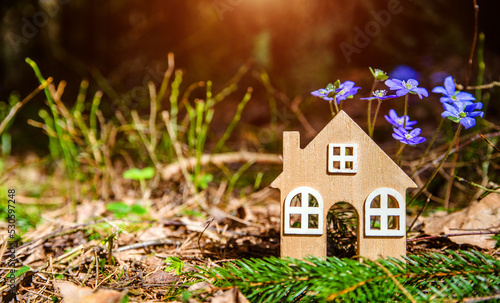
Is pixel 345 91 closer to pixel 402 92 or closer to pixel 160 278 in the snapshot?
pixel 402 92

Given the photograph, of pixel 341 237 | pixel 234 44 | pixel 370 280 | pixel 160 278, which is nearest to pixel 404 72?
pixel 234 44

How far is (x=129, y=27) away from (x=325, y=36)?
3.47m

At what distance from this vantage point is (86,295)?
39.4 inches

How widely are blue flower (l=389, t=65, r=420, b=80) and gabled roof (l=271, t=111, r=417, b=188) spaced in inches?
100

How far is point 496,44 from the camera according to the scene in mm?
3410

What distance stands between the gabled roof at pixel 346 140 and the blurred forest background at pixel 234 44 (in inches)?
82.9

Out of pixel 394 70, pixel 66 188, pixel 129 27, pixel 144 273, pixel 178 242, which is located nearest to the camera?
pixel 144 273

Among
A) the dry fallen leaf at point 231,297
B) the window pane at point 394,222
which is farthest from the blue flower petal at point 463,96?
the dry fallen leaf at point 231,297

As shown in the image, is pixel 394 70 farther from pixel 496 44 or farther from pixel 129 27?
pixel 129 27

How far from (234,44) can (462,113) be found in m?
4.14

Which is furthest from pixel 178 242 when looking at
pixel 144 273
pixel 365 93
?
pixel 365 93

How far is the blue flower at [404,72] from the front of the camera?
342 centimetres

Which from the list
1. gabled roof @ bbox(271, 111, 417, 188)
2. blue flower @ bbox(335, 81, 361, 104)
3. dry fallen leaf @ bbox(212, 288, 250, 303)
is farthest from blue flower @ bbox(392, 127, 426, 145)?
dry fallen leaf @ bbox(212, 288, 250, 303)

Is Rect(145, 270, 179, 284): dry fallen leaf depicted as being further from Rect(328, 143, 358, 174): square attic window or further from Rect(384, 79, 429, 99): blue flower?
Rect(384, 79, 429, 99): blue flower
